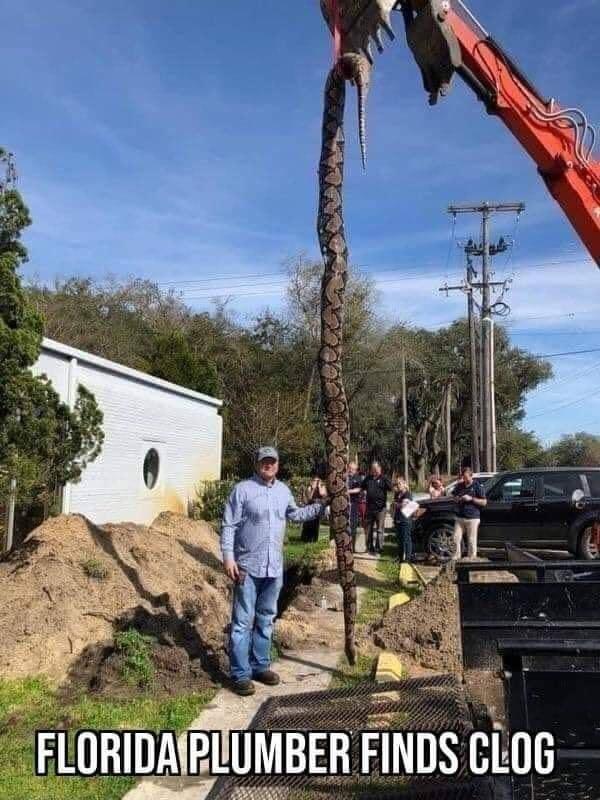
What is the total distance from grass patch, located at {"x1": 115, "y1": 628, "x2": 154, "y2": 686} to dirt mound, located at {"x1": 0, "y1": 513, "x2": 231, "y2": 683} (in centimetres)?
17

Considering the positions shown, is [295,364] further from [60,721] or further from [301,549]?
[60,721]

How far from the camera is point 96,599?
7867 mm

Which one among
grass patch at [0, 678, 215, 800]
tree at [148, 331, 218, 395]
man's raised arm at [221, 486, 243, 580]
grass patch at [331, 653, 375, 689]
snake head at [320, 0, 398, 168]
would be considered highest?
tree at [148, 331, 218, 395]

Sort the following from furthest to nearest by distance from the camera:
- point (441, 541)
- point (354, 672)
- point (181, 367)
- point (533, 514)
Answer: point (181, 367) → point (533, 514) → point (441, 541) → point (354, 672)

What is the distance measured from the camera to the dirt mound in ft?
21.3

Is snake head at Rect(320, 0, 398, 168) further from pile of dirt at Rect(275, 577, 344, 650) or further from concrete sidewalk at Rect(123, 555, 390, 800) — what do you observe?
pile of dirt at Rect(275, 577, 344, 650)

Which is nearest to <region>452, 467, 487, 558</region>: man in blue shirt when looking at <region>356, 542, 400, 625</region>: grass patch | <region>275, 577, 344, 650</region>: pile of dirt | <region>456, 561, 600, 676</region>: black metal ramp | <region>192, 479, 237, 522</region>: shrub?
<region>356, 542, 400, 625</region>: grass patch

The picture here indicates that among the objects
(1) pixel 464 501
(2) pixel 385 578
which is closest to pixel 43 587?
(2) pixel 385 578

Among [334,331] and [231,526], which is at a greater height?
[334,331]

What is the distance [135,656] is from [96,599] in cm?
201

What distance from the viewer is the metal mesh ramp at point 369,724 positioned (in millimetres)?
3379

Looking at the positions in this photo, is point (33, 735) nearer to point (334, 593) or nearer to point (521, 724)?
point (521, 724)

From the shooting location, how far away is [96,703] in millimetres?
5379

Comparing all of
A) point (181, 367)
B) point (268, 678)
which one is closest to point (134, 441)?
point (268, 678)
